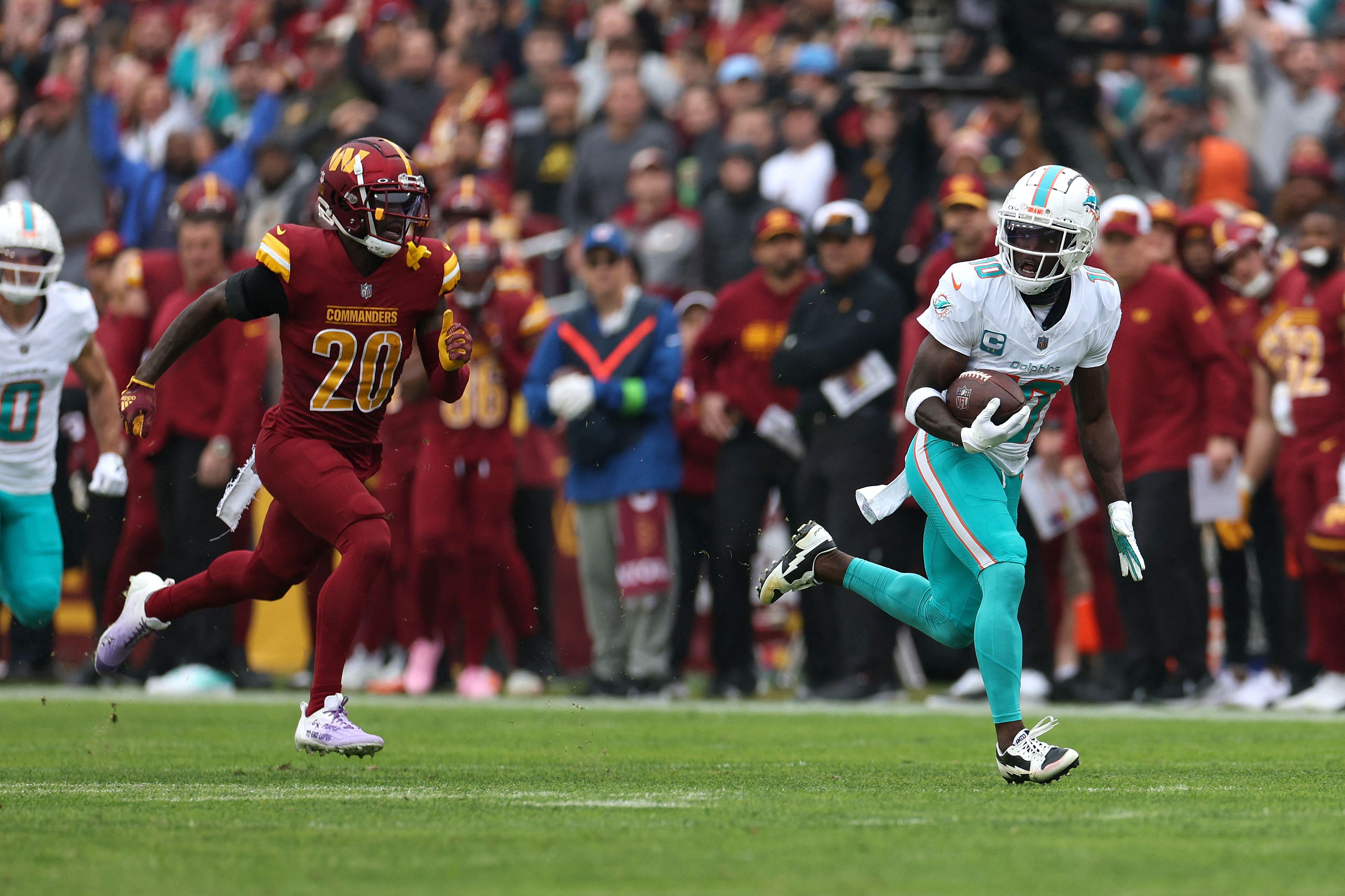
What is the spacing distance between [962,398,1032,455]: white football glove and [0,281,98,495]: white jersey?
4139mm

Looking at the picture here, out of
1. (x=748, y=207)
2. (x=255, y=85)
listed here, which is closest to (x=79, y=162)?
(x=255, y=85)

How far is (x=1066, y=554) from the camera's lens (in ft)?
37.6

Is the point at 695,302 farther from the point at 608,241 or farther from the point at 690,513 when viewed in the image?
the point at 690,513

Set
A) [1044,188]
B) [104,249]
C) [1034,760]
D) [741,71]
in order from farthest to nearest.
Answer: [741,71] → [104,249] → [1044,188] → [1034,760]

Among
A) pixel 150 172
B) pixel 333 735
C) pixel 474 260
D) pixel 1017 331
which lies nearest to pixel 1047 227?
pixel 1017 331

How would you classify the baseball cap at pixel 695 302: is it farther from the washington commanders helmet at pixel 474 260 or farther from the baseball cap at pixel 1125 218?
the baseball cap at pixel 1125 218

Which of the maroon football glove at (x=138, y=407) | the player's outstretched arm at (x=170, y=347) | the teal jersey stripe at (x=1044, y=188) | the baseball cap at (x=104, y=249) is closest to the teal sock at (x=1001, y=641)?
the teal jersey stripe at (x=1044, y=188)

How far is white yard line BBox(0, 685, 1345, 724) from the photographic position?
31.4ft

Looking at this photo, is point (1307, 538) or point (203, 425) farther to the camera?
point (203, 425)

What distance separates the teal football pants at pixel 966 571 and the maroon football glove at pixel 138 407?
2.58 m

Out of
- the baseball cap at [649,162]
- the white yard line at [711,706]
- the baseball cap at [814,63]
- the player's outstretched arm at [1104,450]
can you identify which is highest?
the baseball cap at [814,63]

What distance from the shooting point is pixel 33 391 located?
8562mm

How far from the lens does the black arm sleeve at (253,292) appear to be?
23.2 feet

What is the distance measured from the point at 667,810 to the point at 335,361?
2.45 meters
